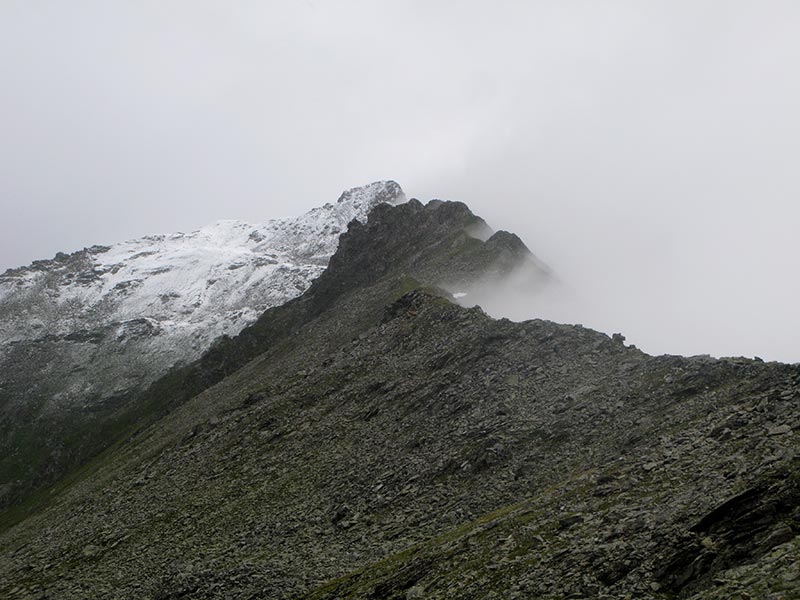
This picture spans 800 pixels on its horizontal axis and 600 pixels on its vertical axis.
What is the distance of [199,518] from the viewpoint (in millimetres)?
58562

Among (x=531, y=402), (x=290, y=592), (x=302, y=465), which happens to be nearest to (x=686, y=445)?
(x=531, y=402)

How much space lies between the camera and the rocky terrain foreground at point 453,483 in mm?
25703

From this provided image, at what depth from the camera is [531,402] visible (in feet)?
168

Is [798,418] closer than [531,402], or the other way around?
[798,418]

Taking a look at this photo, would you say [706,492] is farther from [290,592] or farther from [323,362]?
[323,362]

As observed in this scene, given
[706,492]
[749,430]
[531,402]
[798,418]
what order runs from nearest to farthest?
1. [706,492]
2. [798,418]
3. [749,430]
4. [531,402]

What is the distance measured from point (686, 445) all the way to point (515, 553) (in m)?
11.7

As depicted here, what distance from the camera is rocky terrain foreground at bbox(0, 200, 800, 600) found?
25.7 meters

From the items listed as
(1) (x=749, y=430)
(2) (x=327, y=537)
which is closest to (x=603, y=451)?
(1) (x=749, y=430)

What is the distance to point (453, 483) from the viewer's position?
45875mm

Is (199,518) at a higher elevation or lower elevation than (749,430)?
higher

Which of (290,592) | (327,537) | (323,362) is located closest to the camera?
(290,592)

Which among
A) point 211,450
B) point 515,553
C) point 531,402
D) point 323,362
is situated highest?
point 323,362

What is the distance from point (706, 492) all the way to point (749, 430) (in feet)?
23.7
